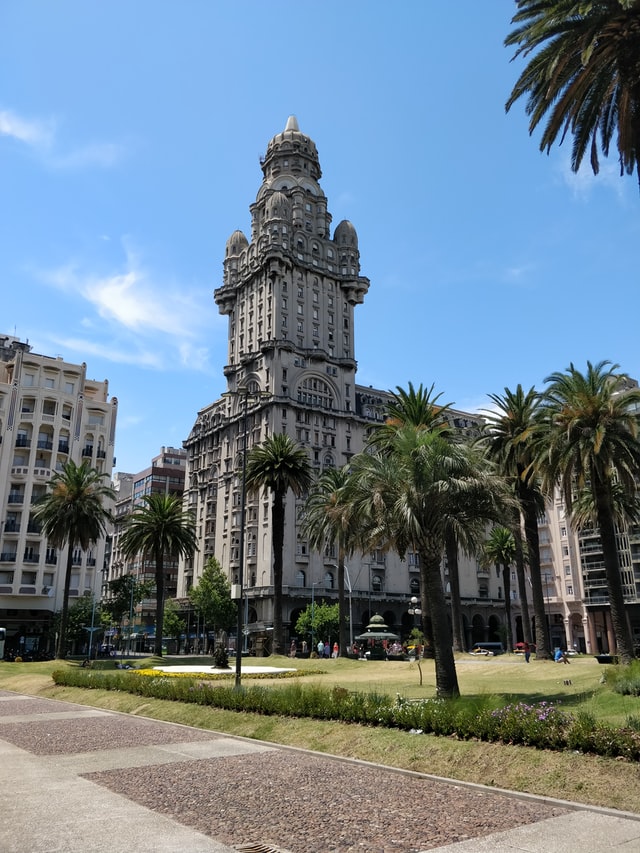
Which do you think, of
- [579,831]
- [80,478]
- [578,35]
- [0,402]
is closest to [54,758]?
[579,831]

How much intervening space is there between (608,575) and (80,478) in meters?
42.3

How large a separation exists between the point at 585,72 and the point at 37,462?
234 ft

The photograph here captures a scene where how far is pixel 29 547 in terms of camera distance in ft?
240

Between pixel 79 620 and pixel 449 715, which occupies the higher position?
pixel 79 620

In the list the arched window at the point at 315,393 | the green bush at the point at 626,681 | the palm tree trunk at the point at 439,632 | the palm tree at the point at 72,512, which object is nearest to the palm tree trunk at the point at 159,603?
the palm tree at the point at 72,512

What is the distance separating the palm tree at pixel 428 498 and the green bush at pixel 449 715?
4445mm

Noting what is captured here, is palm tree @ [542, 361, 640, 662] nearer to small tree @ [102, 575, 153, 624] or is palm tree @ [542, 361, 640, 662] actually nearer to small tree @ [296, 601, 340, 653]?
small tree @ [296, 601, 340, 653]

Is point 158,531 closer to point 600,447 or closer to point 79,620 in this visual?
point 79,620

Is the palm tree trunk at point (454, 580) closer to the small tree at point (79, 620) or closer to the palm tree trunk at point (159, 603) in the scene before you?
Result: the palm tree trunk at point (159, 603)

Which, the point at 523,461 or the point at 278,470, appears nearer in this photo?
the point at 523,461

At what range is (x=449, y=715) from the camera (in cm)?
1455

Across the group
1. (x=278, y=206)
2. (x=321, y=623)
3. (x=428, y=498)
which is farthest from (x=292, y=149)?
(x=428, y=498)

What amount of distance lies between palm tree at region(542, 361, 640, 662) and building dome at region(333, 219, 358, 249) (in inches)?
3097

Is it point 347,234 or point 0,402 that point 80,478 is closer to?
point 0,402
